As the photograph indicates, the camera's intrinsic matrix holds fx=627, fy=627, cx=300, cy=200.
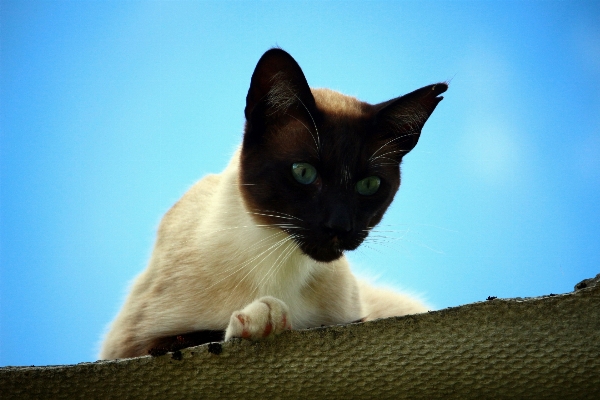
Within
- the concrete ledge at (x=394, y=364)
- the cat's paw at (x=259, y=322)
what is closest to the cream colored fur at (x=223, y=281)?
the cat's paw at (x=259, y=322)

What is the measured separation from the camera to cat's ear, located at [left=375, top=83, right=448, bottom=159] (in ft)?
6.68

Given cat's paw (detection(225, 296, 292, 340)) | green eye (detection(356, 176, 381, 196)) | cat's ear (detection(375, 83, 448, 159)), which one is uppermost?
cat's ear (detection(375, 83, 448, 159))

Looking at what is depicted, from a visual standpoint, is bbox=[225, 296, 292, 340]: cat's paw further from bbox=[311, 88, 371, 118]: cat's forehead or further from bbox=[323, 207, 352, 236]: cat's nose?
bbox=[311, 88, 371, 118]: cat's forehead

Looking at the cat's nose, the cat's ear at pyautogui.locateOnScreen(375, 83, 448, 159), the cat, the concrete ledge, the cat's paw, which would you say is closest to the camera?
the concrete ledge

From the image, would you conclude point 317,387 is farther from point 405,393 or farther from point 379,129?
point 379,129

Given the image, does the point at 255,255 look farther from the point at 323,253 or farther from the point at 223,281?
the point at 323,253

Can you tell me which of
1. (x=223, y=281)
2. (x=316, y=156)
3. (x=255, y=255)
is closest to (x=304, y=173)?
(x=316, y=156)

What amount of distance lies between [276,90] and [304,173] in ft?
0.93

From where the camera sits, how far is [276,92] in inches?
78.5

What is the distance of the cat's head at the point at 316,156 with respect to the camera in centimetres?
190

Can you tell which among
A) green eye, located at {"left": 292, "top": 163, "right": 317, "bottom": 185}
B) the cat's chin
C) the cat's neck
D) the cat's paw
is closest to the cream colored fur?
the cat's neck

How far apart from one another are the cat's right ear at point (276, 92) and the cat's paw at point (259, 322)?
0.67 m

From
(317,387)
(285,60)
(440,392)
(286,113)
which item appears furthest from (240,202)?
(440,392)

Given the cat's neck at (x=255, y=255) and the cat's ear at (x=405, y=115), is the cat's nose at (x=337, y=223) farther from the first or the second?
the cat's ear at (x=405, y=115)
